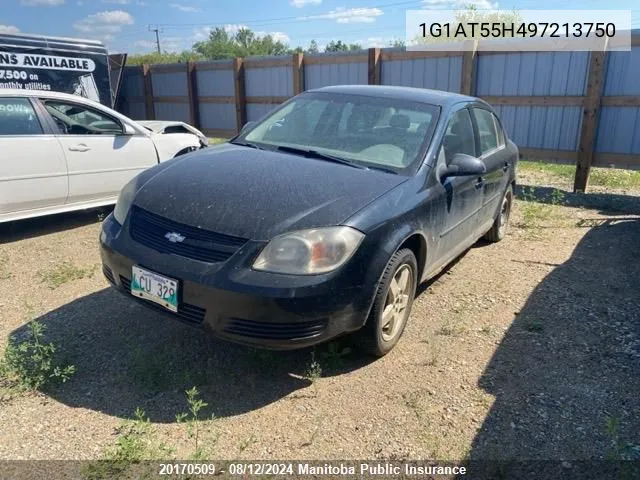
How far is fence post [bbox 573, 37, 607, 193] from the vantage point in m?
8.33

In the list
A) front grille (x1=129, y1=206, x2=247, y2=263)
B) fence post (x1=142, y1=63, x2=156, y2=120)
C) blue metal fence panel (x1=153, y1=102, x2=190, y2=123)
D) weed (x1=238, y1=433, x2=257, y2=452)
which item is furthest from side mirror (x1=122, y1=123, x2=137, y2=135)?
fence post (x1=142, y1=63, x2=156, y2=120)

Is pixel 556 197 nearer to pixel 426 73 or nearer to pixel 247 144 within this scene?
pixel 426 73

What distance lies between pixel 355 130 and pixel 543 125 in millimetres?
6508

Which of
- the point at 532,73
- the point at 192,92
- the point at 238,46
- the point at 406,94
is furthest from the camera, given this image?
the point at 238,46

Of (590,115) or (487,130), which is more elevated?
(487,130)

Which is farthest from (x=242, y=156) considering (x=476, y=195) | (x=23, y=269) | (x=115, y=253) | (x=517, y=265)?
(x=517, y=265)

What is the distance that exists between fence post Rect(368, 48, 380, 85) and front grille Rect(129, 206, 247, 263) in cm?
860

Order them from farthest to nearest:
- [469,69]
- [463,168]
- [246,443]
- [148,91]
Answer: [148,91], [469,69], [463,168], [246,443]

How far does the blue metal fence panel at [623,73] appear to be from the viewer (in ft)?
26.7

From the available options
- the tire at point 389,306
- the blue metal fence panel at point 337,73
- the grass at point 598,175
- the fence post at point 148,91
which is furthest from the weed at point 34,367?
the fence post at point 148,91

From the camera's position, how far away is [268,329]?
2646 millimetres

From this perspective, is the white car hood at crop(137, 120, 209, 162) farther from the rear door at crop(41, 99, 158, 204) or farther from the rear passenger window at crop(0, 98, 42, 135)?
A: the rear passenger window at crop(0, 98, 42, 135)

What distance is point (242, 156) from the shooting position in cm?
364

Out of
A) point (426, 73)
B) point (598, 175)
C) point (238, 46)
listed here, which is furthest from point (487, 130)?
point (238, 46)
